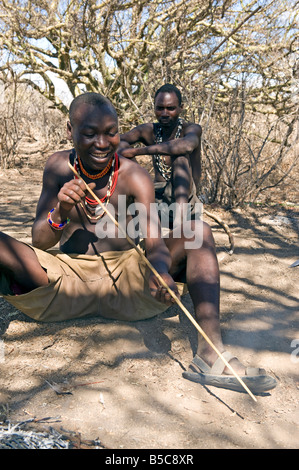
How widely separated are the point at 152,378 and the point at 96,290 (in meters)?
0.60

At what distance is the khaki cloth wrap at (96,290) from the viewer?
2336mm

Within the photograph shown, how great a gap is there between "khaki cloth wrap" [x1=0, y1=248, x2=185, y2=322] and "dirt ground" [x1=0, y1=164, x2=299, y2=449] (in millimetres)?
92

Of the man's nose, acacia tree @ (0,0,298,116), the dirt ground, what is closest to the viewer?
the dirt ground

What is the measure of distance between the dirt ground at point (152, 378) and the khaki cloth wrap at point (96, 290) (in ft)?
0.30

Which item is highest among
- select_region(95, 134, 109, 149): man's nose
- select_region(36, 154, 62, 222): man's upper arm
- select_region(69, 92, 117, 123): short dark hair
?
select_region(69, 92, 117, 123): short dark hair

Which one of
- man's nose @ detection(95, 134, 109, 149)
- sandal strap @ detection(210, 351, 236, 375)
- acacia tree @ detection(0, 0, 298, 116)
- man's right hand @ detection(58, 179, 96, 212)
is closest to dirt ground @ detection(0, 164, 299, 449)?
sandal strap @ detection(210, 351, 236, 375)

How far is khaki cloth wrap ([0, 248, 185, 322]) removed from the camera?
7.66 feet

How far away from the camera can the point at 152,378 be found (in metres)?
2.05

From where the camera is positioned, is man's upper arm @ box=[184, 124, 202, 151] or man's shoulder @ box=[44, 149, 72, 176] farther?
man's upper arm @ box=[184, 124, 202, 151]

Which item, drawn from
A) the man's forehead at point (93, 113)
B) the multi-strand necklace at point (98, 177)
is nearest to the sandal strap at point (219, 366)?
the multi-strand necklace at point (98, 177)

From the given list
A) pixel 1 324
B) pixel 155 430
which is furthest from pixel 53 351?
pixel 155 430

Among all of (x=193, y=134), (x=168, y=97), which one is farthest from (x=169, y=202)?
(x=168, y=97)

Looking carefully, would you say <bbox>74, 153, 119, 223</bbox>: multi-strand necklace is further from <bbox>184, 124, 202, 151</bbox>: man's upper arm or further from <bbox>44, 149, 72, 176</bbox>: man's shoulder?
<bbox>184, 124, 202, 151</bbox>: man's upper arm

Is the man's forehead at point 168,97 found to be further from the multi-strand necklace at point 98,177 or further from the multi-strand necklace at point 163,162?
the multi-strand necklace at point 98,177
